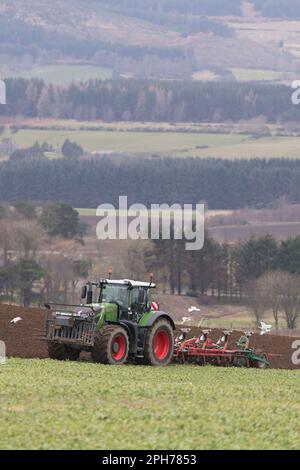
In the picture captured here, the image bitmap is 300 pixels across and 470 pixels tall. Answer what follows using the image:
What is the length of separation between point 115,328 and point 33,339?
20.3ft

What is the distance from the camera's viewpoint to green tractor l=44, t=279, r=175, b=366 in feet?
96.8

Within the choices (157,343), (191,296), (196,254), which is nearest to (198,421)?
(157,343)

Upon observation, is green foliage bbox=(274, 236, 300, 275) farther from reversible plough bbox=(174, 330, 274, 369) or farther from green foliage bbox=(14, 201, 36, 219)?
reversible plough bbox=(174, 330, 274, 369)

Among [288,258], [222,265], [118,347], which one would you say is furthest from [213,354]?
[222,265]

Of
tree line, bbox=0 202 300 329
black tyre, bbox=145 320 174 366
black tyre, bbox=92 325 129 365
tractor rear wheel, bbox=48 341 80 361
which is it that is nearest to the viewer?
black tyre, bbox=92 325 129 365

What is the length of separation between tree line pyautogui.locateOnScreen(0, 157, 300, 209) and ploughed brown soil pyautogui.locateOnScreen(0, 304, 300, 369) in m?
126

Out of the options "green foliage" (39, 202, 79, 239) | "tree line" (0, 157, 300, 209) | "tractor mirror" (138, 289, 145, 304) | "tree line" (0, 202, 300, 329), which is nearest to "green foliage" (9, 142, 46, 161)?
"tree line" (0, 157, 300, 209)

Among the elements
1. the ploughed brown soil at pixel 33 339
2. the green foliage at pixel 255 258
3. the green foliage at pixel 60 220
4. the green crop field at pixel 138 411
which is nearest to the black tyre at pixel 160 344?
the ploughed brown soil at pixel 33 339

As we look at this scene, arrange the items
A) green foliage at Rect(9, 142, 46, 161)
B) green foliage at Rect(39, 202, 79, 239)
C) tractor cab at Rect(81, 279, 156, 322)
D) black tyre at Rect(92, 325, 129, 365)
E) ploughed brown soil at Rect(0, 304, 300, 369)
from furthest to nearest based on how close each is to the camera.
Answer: green foliage at Rect(9, 142, 46, 161)
green foliage at Rect(39, 202, 79, 239)
ploughed brown soil at Rect(0, 304, 300, 369)
tractor cab at Rect(81, 279, 156, 322)
black tyre at Rect(92, 325, 129, 365)

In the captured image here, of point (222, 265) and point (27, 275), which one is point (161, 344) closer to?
point (27, 275)

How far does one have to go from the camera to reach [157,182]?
182 metres

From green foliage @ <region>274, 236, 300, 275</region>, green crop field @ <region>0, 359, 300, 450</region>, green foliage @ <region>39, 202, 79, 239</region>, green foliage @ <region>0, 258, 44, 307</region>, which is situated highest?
green foliage @ <region>39, 202, 79, 239</region>

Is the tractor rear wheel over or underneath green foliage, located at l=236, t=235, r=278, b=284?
underneath

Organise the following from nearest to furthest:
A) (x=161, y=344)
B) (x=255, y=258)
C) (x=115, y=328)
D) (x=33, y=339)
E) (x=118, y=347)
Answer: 1. (x=115, y=328)
2. (x=118, y=347)
3. (x=161, y=344)
4. (x=33, y=339)
5. (x=255, y=258)
